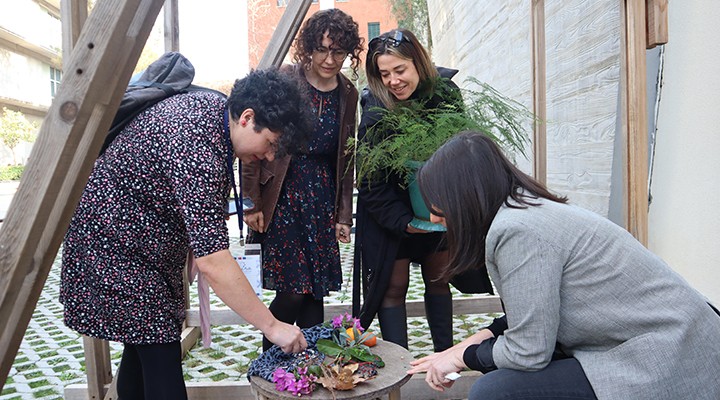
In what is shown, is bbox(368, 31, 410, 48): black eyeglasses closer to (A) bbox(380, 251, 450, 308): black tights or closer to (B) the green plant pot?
(B) the green plant pot

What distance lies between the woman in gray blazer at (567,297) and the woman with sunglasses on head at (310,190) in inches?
44.5

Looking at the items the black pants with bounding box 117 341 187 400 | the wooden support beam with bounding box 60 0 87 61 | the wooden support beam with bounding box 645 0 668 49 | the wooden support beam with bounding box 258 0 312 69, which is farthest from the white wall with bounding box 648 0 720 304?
the wooden support beam with bounding box 60 0 87 61

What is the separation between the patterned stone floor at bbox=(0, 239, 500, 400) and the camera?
3490 mm

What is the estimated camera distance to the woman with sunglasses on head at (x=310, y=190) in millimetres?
2697

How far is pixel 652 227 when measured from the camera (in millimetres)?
3074

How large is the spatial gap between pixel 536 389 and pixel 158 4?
4.29 ft

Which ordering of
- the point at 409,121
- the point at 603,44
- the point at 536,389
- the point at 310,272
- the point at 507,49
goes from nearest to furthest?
1. the point at 536,389
2. the point at 409,121
3. the point at 310,272
4. the point at 603,44
5. the point at 507,49

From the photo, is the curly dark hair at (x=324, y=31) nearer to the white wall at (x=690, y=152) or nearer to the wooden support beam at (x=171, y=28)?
the wooden support beam at (x=171, y=28)

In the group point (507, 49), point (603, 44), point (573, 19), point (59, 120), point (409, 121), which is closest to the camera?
point (59, 120)

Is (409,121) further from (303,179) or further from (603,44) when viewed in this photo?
(603,44)

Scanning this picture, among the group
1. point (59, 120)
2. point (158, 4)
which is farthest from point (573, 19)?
point (59, 120)

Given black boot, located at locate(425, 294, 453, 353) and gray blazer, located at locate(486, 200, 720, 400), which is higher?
gray blazer, located at locate(486, 200, 720, 400)

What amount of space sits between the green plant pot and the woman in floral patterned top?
72cm

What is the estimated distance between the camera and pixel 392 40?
2.70 meters
